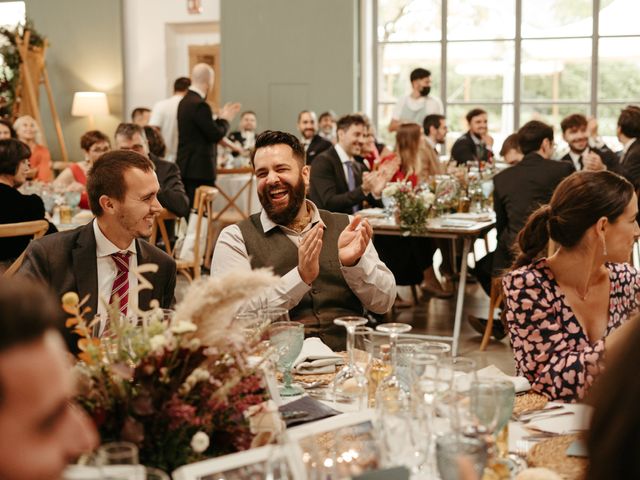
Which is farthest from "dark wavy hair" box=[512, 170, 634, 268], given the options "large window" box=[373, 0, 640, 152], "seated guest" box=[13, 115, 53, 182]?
"large window" box=[373, 0, 640, 152]

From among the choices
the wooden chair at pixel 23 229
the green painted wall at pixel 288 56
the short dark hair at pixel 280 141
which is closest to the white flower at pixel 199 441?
the short dark hair at pixel 280 141

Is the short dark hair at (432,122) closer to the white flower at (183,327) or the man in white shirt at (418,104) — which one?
the man in white shirt at (418,104)

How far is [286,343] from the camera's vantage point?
7.66ft

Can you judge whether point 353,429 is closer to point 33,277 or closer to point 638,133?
point 33,277

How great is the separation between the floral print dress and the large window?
9.44 metres

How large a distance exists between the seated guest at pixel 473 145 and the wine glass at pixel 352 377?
21.2 ft

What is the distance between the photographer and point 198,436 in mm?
1633

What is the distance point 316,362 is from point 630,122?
5.89 m

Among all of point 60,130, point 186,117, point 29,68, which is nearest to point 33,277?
point 186,117

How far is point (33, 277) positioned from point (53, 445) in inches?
78.3

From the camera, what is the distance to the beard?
3.48 metres

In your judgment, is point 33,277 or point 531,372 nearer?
point 531,372

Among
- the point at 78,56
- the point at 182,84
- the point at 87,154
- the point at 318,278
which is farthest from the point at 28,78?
the point at 318,278

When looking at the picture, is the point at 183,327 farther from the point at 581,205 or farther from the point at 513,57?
the point at 513,57
